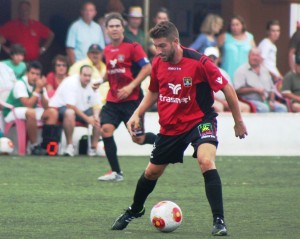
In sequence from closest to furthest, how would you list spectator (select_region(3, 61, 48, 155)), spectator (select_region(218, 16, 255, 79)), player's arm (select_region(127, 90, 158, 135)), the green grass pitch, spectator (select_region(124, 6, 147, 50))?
the green grass pitch, player's arm (select_region(127, 90, 158, 135)), spectator (select_region(3, 61, 48, 155)), spectator (select_region(124, 6, 147, 50)), spectator (select_region(218, 16, 255, 79))

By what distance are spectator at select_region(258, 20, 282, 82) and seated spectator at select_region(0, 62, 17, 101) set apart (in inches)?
188

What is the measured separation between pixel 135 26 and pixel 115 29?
5.56 m

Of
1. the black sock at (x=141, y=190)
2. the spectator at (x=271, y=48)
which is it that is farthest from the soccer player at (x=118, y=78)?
the spectator at (x=271, y=48)

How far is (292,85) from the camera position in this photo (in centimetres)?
1947

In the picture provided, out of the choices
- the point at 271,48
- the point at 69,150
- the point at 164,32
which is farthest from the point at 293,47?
the point at 164,32

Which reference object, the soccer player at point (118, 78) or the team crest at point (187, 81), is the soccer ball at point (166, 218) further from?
the soccer player at point (118, 78)

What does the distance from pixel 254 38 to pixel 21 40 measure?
14.4 feet

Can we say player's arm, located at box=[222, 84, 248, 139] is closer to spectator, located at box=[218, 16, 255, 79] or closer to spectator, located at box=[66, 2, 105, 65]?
spectator, located at box=[66, 2, 105, 65]

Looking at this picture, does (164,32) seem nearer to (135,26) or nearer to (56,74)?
(56,74)

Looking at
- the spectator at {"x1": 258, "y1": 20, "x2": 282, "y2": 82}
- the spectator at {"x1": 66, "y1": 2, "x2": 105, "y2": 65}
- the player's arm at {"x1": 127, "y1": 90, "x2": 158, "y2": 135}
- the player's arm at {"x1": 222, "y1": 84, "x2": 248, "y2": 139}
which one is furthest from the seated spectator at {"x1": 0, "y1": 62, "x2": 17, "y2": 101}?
the player's arm at {"x1": 222, "y1": 84, "x2": 248, "y2": 139}

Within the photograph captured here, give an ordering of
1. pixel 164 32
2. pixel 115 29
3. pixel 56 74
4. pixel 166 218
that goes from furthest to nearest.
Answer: pixel 56 74
pixel 115 29
pixel 166 218
pixel 164 32

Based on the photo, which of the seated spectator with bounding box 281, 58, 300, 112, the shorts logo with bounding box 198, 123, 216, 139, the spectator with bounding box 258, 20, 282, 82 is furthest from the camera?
the spectator with bounding box 258, 20, 282, 82

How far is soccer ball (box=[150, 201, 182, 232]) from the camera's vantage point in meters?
8.95

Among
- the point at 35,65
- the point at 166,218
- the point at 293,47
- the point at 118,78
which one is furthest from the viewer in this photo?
the point at 293,47
